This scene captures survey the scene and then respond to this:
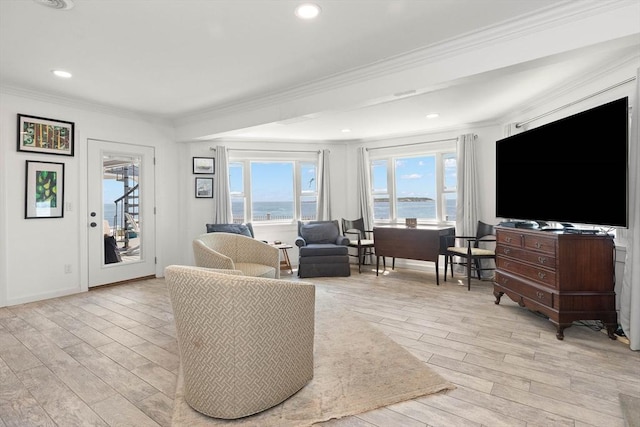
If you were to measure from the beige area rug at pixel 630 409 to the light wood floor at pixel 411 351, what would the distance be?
0.04 meters

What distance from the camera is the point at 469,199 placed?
542 cm

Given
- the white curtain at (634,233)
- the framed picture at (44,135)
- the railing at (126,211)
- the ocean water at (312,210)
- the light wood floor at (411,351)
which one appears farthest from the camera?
the ocean water at (312,210)

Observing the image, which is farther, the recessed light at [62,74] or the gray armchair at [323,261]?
the gray armchair at [323,261]

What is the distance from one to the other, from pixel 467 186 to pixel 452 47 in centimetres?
300

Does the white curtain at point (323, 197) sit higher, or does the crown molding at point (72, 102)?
the crown molding at point (72, 102)

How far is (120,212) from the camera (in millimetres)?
5027

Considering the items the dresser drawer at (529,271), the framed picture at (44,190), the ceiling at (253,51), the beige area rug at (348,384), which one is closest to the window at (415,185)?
the ceiling at (253,51)

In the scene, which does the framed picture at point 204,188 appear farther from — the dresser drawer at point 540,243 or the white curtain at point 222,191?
the dresser drawer at point 540,243

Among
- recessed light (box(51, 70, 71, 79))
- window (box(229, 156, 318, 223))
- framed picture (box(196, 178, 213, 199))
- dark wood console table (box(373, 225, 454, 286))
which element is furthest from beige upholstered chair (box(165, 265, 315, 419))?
window (box(229, 156, 318, 223))

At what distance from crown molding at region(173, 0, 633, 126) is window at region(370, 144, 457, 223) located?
294 centimetres

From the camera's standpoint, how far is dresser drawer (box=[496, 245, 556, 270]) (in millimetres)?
2982

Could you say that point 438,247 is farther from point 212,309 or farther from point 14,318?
point 14,318

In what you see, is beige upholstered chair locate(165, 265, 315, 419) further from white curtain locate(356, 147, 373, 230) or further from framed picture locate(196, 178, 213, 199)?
white curtain locate(356, 147, 373, 230)

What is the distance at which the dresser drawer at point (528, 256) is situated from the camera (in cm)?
298
